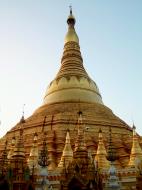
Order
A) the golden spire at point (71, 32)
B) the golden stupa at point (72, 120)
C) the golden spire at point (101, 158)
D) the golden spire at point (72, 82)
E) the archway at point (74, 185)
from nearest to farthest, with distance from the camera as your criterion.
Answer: the archway at point (74, 185), the golden spire at point (101, 158), the golden stupa at point (72, 120), the golden spire at point (72, 82), the golden spire at point (71, 32)

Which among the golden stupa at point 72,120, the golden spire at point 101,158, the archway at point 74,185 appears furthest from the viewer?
the golden stupa at point 72,120

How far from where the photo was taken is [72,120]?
1185 inches

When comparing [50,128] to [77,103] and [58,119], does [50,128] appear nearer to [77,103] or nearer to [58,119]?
[58,119]

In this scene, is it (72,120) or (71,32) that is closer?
(72,120)

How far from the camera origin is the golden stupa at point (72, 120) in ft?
84.0

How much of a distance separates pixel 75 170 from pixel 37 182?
396cm

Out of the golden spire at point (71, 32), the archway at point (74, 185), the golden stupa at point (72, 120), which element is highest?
the golden spire at point (71, 32)

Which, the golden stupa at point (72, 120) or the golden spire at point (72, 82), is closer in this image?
the golden stupa at point (72, 120)

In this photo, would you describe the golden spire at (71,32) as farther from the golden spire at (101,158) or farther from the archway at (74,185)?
the archway at (74,185)

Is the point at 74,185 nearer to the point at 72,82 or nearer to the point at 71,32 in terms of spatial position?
the point at 72,82

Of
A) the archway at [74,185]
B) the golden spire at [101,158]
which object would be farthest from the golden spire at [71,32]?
the archway at [74,185]

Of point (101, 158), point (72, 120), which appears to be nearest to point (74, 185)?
point (101, 158)

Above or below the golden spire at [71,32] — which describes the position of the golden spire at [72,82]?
below

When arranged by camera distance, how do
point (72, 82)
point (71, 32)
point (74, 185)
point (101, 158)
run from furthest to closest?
1. point (71, 32)
2. point (72, 82)
3. point (101, 158)
4. point (74, 185)
